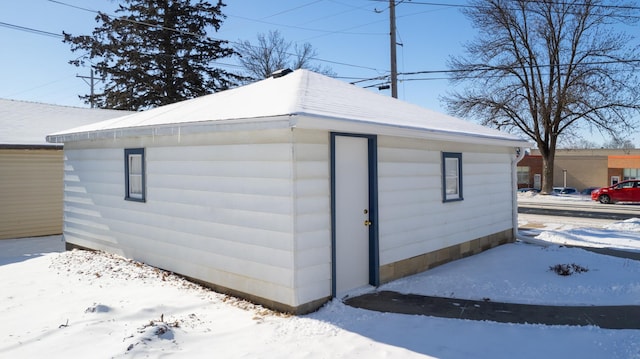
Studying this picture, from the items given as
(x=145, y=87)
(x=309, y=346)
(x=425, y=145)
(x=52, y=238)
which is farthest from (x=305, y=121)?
(x=145, y=87)

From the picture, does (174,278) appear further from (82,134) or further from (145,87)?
(145,87)

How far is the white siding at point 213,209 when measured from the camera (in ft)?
17.8

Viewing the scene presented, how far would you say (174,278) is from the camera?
274 inches

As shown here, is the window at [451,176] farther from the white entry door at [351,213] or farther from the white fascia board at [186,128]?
the white fascia board at [186,128]

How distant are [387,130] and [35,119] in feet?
43.1

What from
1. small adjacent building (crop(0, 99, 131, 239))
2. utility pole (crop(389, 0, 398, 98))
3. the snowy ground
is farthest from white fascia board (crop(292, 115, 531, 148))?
small adjacent building (crop(0, 99, 131, 239))

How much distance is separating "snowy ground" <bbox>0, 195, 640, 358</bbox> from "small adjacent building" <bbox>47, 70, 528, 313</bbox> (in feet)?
1.37

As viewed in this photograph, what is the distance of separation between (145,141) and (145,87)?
21632 mm

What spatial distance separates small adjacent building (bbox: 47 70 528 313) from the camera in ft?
17.8

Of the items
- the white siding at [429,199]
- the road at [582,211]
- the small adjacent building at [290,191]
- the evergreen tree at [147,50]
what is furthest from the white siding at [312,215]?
the evergreen tree at [147,50]

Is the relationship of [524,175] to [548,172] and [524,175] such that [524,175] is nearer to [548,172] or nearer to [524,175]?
[524,175]

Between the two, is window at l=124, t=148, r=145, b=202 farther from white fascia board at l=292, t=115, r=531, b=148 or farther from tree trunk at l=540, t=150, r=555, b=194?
tree trunk at l=540, t=150, r=555, b=194

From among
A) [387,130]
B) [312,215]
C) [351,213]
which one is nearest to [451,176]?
[387,130]

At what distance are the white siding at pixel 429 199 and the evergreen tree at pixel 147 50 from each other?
73.4 ft
